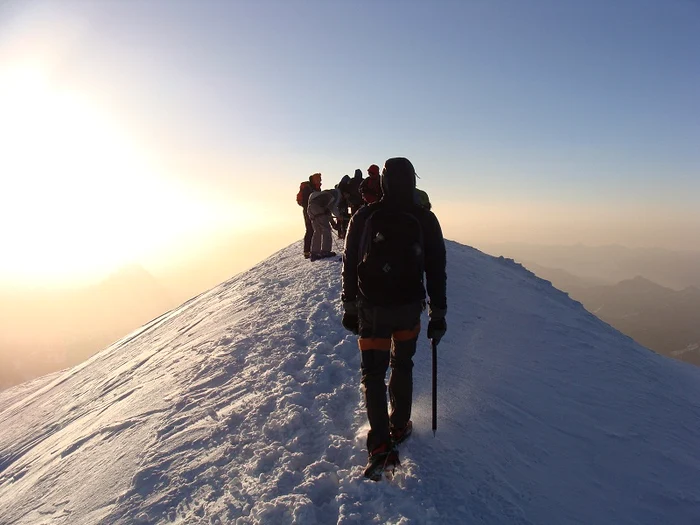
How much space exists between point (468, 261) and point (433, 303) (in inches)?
399

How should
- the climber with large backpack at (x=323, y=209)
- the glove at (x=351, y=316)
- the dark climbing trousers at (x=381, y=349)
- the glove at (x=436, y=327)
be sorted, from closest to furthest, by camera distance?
the dark climbing trousers at (x=381, y=349) < the glove at (x=351, y=316) < the glove at (x=436, y=327) < the climber with large backpack at (x=323, y=209)

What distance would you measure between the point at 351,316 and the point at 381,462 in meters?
1.56

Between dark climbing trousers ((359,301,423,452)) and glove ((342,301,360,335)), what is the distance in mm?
66

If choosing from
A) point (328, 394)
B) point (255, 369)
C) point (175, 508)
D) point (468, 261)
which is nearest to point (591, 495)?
point (328, 394)

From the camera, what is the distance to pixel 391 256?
408cm

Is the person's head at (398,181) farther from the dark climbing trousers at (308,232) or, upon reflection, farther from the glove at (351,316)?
the dark climbing trousers at (308,232)

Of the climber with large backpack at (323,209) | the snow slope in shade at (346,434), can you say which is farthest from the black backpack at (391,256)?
the climber with large backpack at (323,209)

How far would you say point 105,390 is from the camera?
9.86 m

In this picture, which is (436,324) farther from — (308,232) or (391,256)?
(308,232)

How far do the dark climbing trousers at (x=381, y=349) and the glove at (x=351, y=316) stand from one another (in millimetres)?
66

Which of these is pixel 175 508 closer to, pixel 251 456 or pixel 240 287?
pixel 251 456

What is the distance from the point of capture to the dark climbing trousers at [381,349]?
4.20 meters

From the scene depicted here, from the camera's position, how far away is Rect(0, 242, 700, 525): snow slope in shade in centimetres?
422

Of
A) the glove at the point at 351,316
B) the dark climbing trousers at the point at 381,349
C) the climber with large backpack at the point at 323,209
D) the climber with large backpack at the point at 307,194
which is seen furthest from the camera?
the climber with large backpack at the point at 307,194
